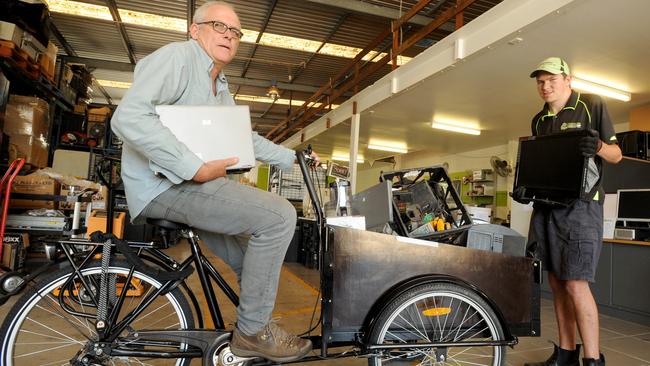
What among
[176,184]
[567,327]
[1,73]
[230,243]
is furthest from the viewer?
[1,73]

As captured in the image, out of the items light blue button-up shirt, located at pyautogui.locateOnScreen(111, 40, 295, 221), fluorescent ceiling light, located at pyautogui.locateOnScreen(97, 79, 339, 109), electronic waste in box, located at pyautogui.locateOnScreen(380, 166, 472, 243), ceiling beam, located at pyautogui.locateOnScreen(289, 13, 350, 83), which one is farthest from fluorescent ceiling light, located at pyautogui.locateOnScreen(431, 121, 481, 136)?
light blue button-up shirt, located at pyautogui.locateOnScreen(111, 40, 295, 221)

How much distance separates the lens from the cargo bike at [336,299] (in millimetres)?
1386

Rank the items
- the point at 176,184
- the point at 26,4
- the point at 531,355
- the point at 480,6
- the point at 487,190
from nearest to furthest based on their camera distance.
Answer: the point at 176,184
the point at 531,355
the point at 26,4
the point at 480,6
the point at 487,190

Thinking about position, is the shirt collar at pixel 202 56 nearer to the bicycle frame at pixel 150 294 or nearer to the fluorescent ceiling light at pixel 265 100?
the bicycle frame at pixel 150 294

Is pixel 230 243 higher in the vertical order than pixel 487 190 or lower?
lower

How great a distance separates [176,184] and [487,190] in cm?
887

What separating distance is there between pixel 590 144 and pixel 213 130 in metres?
1.64

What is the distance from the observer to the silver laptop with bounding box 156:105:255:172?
128 cm

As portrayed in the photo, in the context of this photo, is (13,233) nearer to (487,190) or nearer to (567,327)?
(567,327)

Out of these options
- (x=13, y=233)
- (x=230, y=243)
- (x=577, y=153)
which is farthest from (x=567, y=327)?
(x=13, y=233)

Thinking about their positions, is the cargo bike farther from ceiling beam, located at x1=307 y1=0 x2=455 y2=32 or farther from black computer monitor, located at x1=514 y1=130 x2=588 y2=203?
ceiling beam, located at x1=307 y1=0 x2=455 y2=32

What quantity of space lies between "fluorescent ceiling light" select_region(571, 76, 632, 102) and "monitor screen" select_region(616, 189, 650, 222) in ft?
4.75

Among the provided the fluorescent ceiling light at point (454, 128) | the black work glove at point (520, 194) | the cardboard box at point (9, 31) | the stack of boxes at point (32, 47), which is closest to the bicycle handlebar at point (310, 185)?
the black work glove at point (520, 194)

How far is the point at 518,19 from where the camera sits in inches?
136
